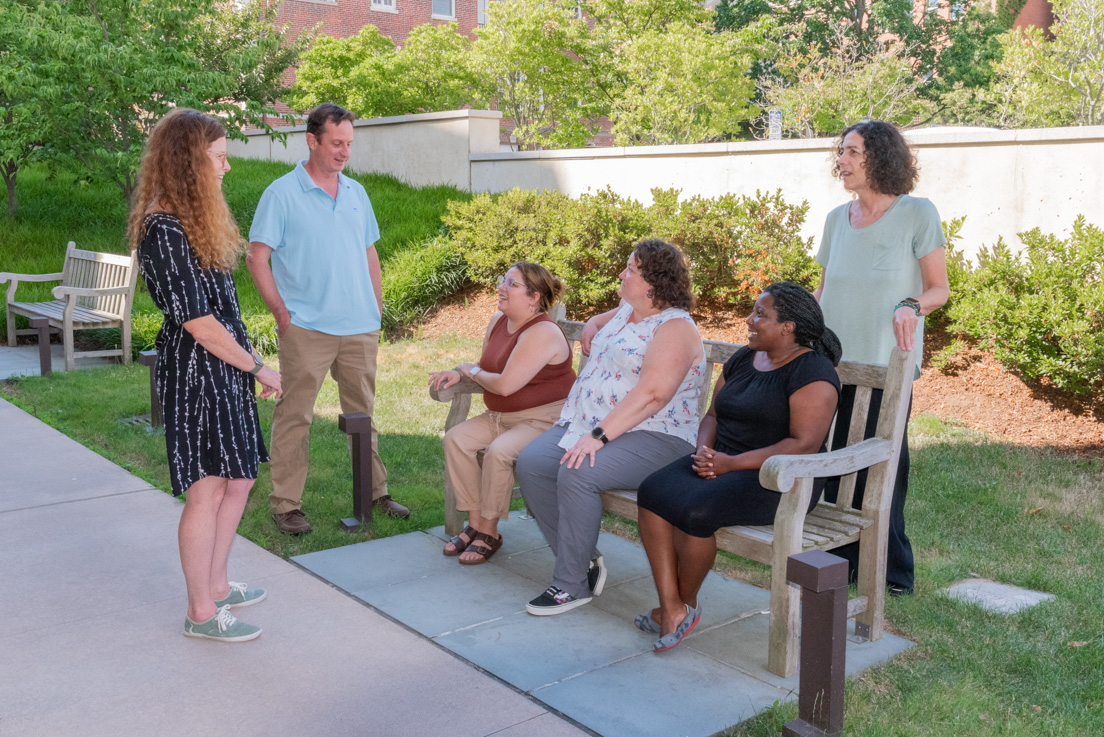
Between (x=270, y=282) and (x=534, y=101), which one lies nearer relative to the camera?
(x=270, y=282)

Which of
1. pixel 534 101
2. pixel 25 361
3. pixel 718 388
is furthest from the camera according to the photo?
pixel 534 101

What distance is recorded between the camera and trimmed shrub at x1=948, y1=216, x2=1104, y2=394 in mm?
6918

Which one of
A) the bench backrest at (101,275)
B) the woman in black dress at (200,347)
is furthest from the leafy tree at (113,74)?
the woman in black dress at (200,347)

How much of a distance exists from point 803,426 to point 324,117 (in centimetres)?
273

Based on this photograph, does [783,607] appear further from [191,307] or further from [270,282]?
[270,282]

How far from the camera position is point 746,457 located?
3.71 meters

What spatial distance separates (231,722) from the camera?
3172 mm

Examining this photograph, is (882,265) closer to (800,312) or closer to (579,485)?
(800,312)

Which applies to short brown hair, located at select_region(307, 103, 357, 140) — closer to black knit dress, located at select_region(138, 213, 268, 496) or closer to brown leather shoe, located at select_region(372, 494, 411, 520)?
black knit dress, located at select_region(138, 213, 268, 496)

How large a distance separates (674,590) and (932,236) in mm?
1778

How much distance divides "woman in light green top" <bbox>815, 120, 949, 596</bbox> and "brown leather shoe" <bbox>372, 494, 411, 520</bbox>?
7.55 feet

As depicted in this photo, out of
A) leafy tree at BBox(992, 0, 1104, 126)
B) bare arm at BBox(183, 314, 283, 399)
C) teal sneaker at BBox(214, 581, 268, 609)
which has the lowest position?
teal sneaker at BBox(214, 581, 268, 609)

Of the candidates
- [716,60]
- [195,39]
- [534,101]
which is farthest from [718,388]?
[534,101]

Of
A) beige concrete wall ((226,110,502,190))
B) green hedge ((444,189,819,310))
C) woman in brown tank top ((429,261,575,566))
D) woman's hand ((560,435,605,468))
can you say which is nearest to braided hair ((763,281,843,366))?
woman's hand ((560,435,605,468))
